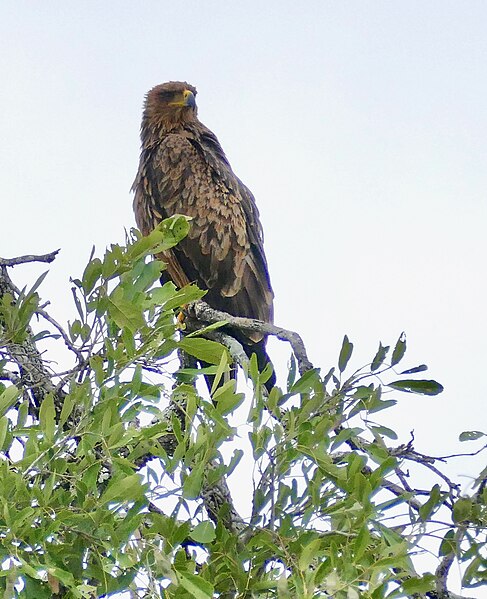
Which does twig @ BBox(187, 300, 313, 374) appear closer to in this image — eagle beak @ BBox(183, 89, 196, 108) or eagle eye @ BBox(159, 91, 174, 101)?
eagle beak @ BBox(183, 89, 196, 108)

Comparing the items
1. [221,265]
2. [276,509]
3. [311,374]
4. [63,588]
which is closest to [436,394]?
[311,374]

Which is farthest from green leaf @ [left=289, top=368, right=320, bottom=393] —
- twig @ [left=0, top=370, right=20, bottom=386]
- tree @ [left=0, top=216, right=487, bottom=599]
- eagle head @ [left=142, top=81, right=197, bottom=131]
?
eagle head @ [left=142, top=81, right=197, bottom=131]

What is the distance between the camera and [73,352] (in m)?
2.79

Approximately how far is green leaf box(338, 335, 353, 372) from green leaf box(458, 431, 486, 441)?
1.46 feet

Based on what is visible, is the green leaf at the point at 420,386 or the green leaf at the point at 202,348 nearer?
the green leaf at the point at 202,348

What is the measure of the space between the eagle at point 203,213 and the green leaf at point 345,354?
3.48 metres

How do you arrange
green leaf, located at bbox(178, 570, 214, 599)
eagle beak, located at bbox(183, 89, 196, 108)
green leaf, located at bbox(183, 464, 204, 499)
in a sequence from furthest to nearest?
eagle beak, located at bbox(183, 89, 196, 108)
green leaf, located at bbox(183, 464, 204, 499)
green leaf, located at bbox(178, 570, 214, 599)

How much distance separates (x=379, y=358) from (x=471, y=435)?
Answer: 0.40 meters

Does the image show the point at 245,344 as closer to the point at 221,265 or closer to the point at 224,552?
the point at 221,265

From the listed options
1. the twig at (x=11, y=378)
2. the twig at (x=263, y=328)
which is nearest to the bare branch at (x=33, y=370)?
the twig at (x=11, y=378)

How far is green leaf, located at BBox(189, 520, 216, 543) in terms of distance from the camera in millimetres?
2244

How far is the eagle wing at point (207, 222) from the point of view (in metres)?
6.38

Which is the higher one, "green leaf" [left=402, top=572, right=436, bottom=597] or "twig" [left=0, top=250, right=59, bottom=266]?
"twig" [left=0, top=250, right=59, bottom=266]

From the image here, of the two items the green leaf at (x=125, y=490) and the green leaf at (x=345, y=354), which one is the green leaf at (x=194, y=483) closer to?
the green leaf at (x=125, y=490)
